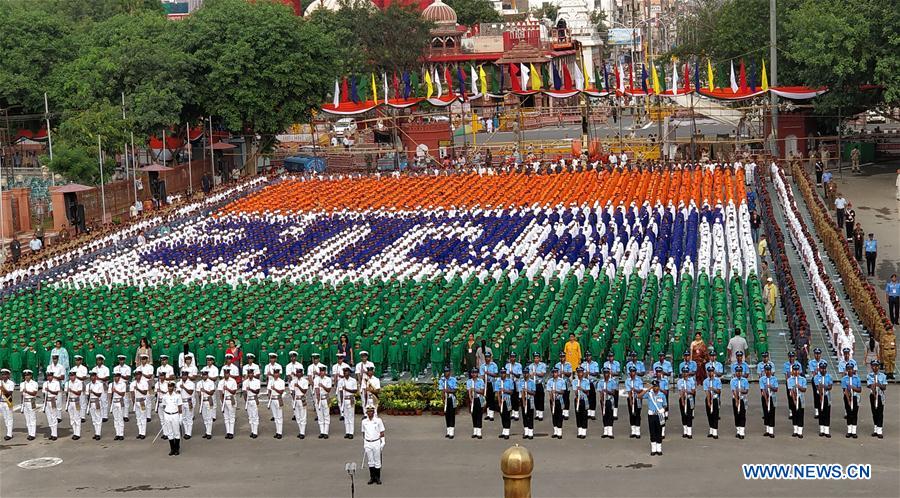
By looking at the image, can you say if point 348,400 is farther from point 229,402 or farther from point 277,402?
point 229,402

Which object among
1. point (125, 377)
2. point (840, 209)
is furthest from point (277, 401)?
point (840, 209)

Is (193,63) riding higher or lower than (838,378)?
higher

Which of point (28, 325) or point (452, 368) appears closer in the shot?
point (452, 368)

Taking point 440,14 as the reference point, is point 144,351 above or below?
below

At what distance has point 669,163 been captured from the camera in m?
42.0

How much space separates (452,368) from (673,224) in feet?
38.3

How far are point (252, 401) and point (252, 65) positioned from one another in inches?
1126

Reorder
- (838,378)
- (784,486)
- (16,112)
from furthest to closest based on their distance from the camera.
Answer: (16,112) < (838,378) < (784,486)

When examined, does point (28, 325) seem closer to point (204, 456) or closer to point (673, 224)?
point (204, 456)

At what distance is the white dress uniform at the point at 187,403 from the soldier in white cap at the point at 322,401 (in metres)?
1.59

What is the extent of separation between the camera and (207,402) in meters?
18.5

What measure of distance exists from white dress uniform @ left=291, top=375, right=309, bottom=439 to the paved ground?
21cm

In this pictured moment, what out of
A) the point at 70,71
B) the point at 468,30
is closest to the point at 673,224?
the point at 70,71

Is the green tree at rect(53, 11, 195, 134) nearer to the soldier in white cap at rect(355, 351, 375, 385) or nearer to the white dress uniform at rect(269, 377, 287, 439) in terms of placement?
the soldier in white cap at rect(355, 351, 375, 385)
